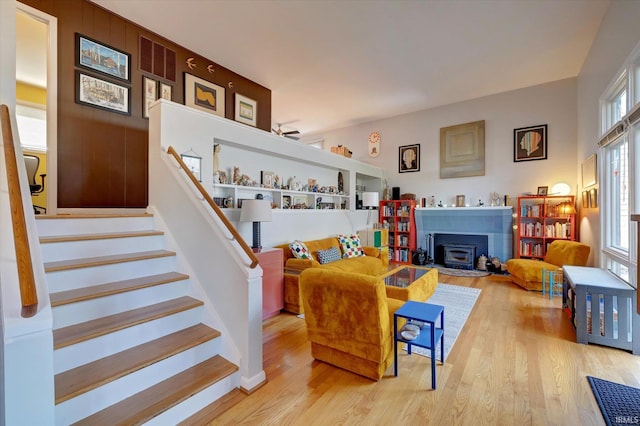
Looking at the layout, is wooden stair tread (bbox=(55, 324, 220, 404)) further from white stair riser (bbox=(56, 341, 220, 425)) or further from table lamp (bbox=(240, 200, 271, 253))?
table lamp (bbox=(240, 200, 271, 253))

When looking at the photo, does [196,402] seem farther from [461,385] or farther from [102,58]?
[102,58]

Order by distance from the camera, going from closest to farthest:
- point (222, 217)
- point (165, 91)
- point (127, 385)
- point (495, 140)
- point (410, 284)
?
point (127, 385), point (222, 217), point (410, 284), point (165, 91), point (495, 140)

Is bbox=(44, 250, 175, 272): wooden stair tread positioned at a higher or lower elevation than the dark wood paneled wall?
lower

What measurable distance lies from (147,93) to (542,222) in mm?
7141

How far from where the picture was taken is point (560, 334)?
2938 millimetres

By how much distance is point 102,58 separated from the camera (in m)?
3.47

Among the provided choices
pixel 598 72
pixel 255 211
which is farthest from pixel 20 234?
pixel 598 72

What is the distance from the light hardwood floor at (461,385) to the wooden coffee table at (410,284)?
639mm

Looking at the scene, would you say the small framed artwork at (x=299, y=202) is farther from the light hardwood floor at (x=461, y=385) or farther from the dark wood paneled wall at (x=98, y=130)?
the light hardwood floor at (x=461, y=385)

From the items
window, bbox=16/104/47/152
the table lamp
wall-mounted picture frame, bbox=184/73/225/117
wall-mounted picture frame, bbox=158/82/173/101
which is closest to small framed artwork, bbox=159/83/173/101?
wall-mounted picture frame, bbox=158/82/173/101

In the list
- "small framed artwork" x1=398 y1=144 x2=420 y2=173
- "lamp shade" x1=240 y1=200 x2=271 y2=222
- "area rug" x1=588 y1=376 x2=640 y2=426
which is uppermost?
"small framed artwork" x1=398 y1=144 x2=420 y2=173

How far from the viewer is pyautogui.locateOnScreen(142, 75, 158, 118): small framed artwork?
151 inches

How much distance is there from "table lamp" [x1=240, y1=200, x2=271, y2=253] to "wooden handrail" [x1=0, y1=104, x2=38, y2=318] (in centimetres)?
215

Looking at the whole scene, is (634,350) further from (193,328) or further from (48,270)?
(48,270)
